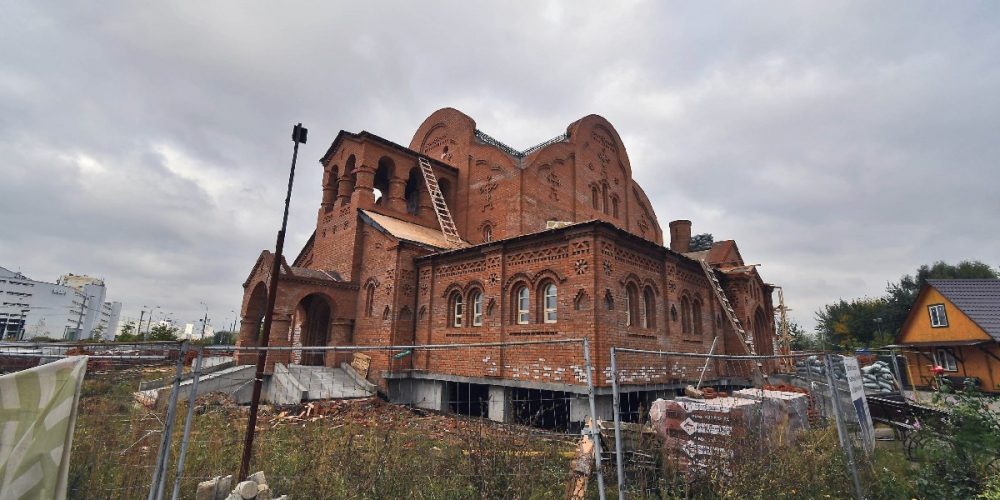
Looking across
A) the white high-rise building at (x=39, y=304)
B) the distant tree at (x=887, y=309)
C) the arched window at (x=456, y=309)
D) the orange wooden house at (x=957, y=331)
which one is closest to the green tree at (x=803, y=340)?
the distant tree at (x=887, y=309)

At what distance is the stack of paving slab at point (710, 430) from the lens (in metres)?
5.52

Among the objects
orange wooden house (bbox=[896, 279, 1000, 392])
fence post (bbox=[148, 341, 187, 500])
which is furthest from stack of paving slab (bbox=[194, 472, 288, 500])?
orange wooden house (bbox=[896, 279, 1000, 392])

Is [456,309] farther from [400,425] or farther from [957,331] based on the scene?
[957,331]

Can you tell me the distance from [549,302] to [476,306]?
2.93m

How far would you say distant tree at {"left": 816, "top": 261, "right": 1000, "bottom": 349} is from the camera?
138 ft

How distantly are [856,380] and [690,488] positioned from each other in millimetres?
4440

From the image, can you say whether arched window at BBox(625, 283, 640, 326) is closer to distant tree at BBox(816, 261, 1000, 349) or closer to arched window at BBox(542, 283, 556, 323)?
arched window at BBox(542, 283, 556, 323)

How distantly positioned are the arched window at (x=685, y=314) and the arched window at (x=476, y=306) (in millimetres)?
6560

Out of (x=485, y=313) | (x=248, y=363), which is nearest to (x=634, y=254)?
(x=485, y=313)

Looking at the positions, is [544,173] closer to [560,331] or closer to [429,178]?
[429,178]

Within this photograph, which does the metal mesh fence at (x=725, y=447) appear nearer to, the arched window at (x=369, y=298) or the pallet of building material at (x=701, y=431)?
the pallet of building material at (x=701, y=431)

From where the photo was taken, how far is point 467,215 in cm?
2195

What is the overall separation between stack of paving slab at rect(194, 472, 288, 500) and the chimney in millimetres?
18237

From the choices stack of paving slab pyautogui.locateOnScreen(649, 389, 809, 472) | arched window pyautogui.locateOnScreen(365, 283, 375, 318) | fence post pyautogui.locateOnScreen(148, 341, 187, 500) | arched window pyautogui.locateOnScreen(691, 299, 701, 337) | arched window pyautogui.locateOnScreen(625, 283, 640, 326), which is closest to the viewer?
fence post pyautogui.locateOnScreen(148, 341, 187, 500)
